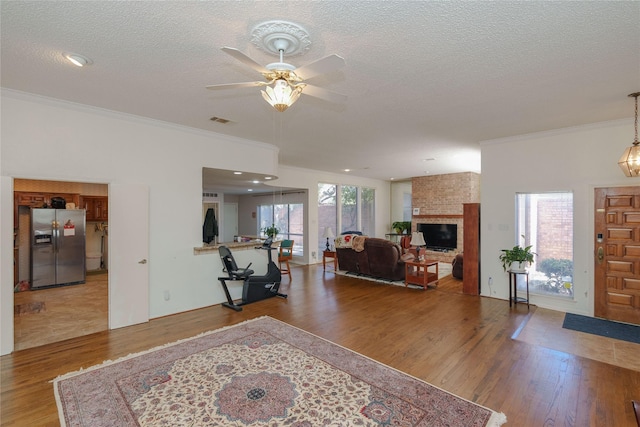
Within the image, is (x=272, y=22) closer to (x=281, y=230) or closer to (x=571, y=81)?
(x=571, y=81)

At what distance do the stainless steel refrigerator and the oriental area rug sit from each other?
477 cm

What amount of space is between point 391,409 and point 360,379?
0.44 metres

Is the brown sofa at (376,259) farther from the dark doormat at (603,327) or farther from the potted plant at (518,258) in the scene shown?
the dark doormat at (603,327)

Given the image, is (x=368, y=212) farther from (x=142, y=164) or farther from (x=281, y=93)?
(x=281, y=93)

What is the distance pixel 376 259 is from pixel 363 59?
4.71m

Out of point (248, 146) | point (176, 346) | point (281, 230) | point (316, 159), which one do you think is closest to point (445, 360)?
point (176, 346)

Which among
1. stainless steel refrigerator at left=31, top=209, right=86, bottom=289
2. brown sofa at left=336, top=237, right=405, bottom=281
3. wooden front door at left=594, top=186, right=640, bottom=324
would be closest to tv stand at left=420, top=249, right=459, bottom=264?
brown sofa at left=336, top=237, right=405, bottom=281

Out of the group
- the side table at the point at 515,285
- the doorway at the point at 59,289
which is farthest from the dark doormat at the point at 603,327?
the doorway at the point at 59,289

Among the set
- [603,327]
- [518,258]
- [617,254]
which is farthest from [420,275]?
[617,254]

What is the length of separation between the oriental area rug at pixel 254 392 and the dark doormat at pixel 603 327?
9.00 feet

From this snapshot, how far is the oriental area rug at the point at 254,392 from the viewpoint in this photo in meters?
2.11

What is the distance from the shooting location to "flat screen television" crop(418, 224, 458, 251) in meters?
9.23

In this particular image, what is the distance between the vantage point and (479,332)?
370 centimetres

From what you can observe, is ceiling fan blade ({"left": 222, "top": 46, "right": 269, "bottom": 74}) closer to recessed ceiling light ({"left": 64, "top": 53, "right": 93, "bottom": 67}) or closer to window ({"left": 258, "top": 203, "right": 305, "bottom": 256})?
recessed ceiling light ({"left": 64, "top": 53, "right": 93, "bottom": 67})
